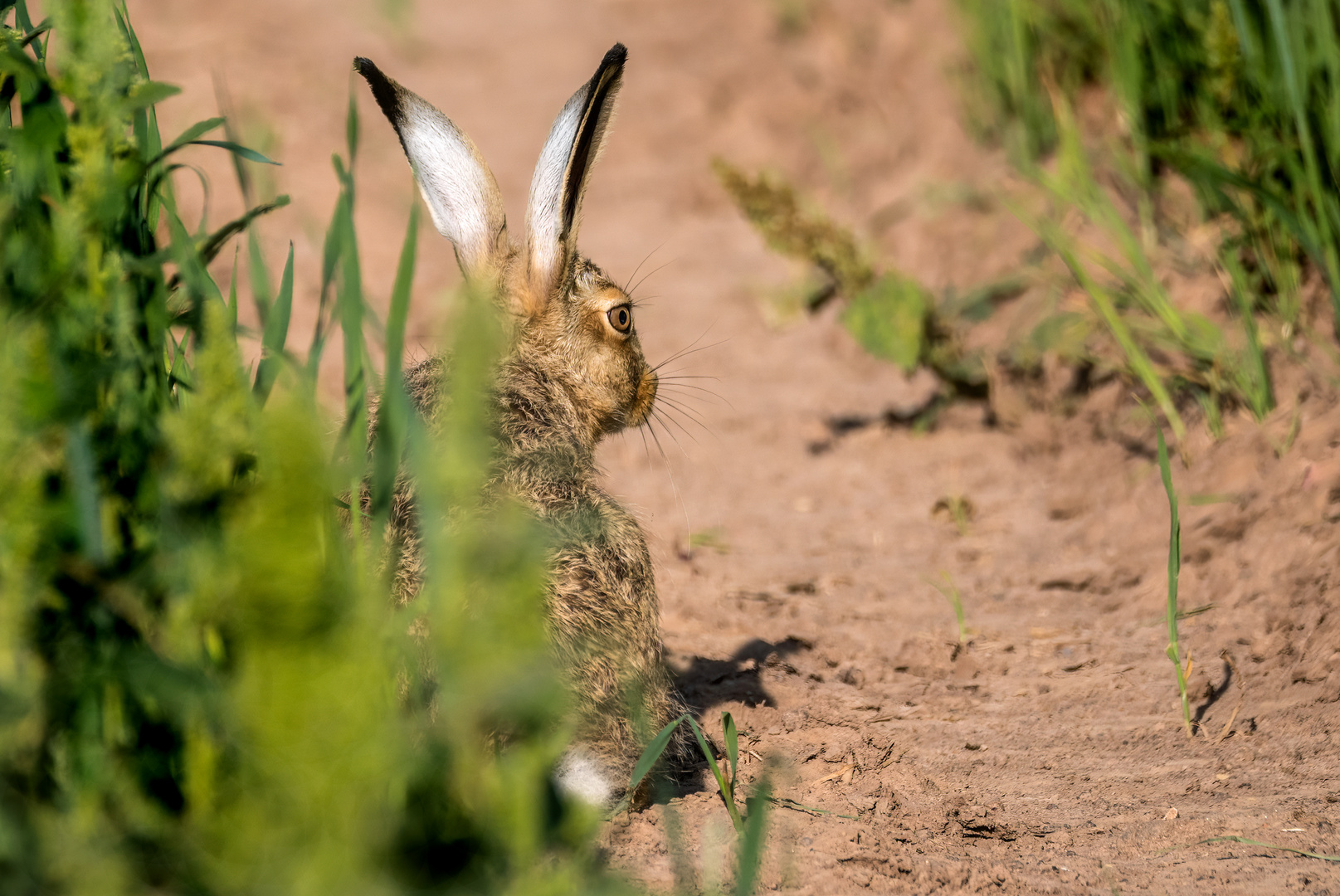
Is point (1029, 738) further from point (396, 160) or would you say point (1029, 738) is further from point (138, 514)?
point (396, 160)

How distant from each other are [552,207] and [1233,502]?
2643 millimetres

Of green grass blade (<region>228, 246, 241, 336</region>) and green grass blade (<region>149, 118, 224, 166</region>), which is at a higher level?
green grass blade (<region>149, 118, 224, 166</region>)

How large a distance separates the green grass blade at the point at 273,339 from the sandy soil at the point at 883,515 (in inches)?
37.7

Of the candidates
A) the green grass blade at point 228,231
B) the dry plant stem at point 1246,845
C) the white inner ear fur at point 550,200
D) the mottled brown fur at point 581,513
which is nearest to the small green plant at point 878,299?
the mottled brown fur at point 581,513

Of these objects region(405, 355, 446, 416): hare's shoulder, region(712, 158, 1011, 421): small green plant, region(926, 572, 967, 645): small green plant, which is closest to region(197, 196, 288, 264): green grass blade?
region(405, 355, 446, 416): hare's shoulder

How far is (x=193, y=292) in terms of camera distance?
6.05 ft

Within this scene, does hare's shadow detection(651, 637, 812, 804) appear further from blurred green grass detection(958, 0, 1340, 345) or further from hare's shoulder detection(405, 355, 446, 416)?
blurred green grass detection(958, 0, 1340, 345)

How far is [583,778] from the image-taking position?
7.86ft

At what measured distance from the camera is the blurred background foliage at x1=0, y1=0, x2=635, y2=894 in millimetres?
1237

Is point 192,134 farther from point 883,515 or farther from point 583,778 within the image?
point 883,515

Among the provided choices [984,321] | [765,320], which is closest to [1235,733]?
[984,321]

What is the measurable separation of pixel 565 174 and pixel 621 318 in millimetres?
673

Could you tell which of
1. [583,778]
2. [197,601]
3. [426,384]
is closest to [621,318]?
[426,384]

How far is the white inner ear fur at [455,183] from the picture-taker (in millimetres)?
3377
